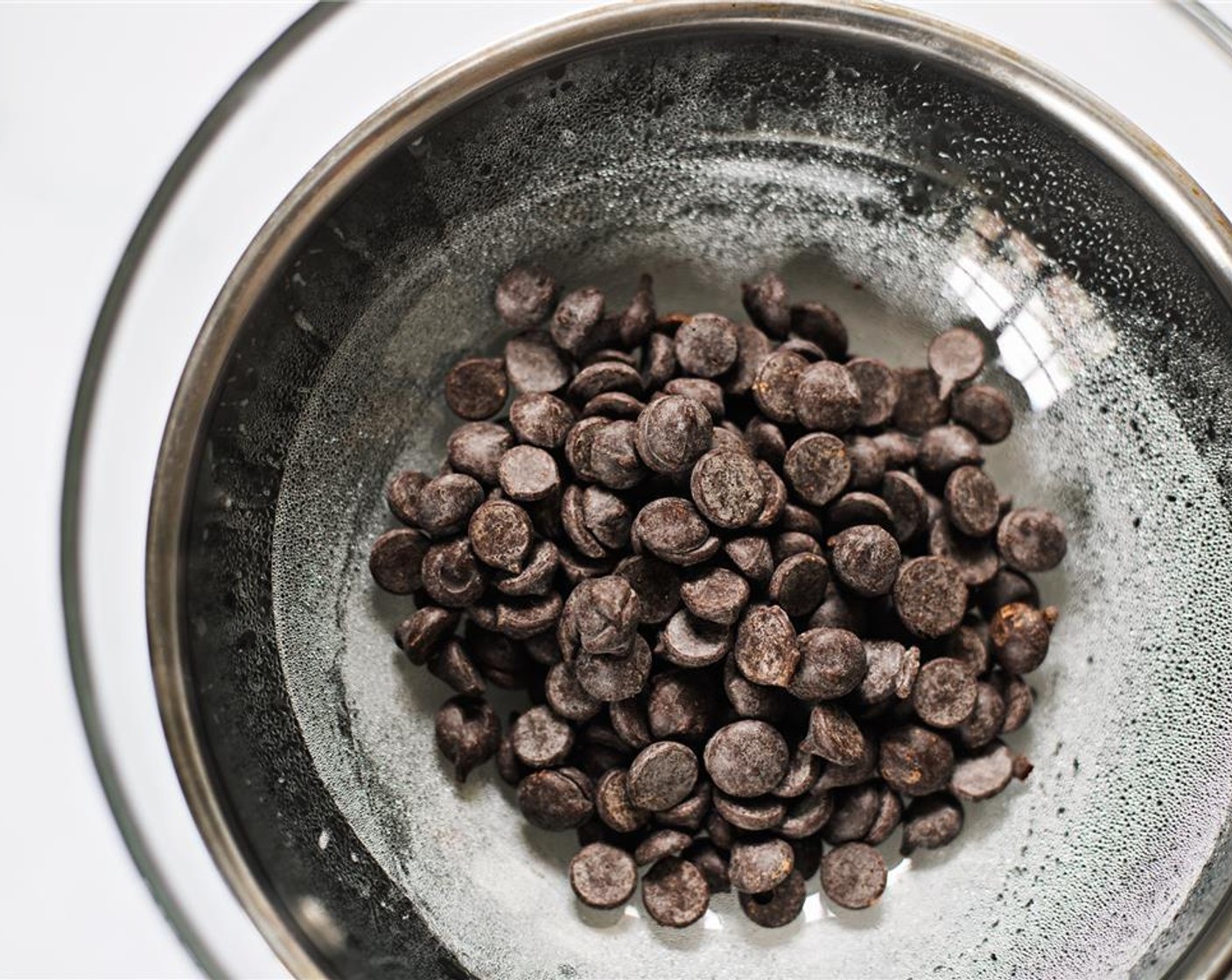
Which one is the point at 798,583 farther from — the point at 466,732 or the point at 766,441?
the point at 466,732

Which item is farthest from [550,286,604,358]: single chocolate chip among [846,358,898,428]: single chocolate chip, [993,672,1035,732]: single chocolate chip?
[993,672,1035,732]: single chocolate chip

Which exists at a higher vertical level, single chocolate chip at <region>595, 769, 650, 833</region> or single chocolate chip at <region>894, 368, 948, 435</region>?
single chocolate chip at <region>894, 368, 948, 435</region>

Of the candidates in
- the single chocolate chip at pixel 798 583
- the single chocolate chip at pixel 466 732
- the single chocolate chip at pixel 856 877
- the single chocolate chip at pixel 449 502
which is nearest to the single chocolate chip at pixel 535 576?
the single chocolate chip at pixel 449 502

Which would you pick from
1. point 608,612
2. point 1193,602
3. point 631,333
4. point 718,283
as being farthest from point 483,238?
point 1193,602

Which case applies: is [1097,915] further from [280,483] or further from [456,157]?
[456,157]

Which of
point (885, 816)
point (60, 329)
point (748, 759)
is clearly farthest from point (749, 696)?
point (60, 329)

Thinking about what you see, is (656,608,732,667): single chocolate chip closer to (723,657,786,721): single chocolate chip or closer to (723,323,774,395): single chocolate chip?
(723,657,786,721): single chocolate chip
